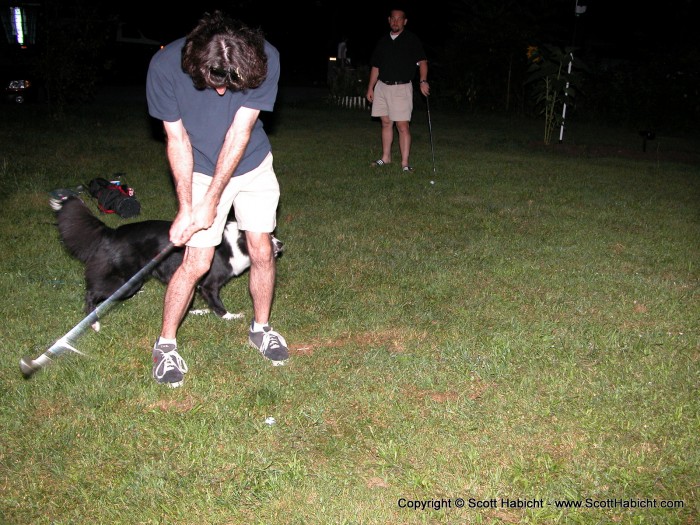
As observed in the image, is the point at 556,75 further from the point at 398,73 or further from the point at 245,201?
the point at 245,201

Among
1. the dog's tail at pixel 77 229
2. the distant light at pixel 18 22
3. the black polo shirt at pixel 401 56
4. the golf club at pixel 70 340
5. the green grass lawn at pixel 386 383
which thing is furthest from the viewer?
the distant light at pixel 18 22

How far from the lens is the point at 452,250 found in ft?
21.1

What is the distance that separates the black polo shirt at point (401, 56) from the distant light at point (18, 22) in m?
7.63

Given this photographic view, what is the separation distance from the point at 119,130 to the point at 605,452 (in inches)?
446

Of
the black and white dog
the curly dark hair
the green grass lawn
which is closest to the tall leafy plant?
the green grass lawn

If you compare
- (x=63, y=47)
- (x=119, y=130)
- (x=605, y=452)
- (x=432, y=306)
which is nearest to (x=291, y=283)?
(x=432, y=306)

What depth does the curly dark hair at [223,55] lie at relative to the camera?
3.22m

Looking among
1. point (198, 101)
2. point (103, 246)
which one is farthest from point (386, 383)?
point (103, 246)

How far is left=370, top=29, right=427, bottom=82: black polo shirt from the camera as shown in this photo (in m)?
9.50

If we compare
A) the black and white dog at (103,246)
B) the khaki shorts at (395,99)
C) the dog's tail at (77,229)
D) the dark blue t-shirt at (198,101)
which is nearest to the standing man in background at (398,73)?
the khaki shorts at (395,99)

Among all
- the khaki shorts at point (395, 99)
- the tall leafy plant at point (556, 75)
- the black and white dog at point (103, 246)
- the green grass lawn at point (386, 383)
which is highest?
the tall leafy plant at point (556, 75)

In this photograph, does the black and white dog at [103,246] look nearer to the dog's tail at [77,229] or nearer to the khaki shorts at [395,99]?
the dog's tail at [77,229]

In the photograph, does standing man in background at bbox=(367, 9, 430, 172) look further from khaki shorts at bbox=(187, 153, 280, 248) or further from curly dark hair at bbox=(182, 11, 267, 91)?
curly dark hair at bbox=(182, 11, 267, 91)

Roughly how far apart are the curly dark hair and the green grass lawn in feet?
5.66
